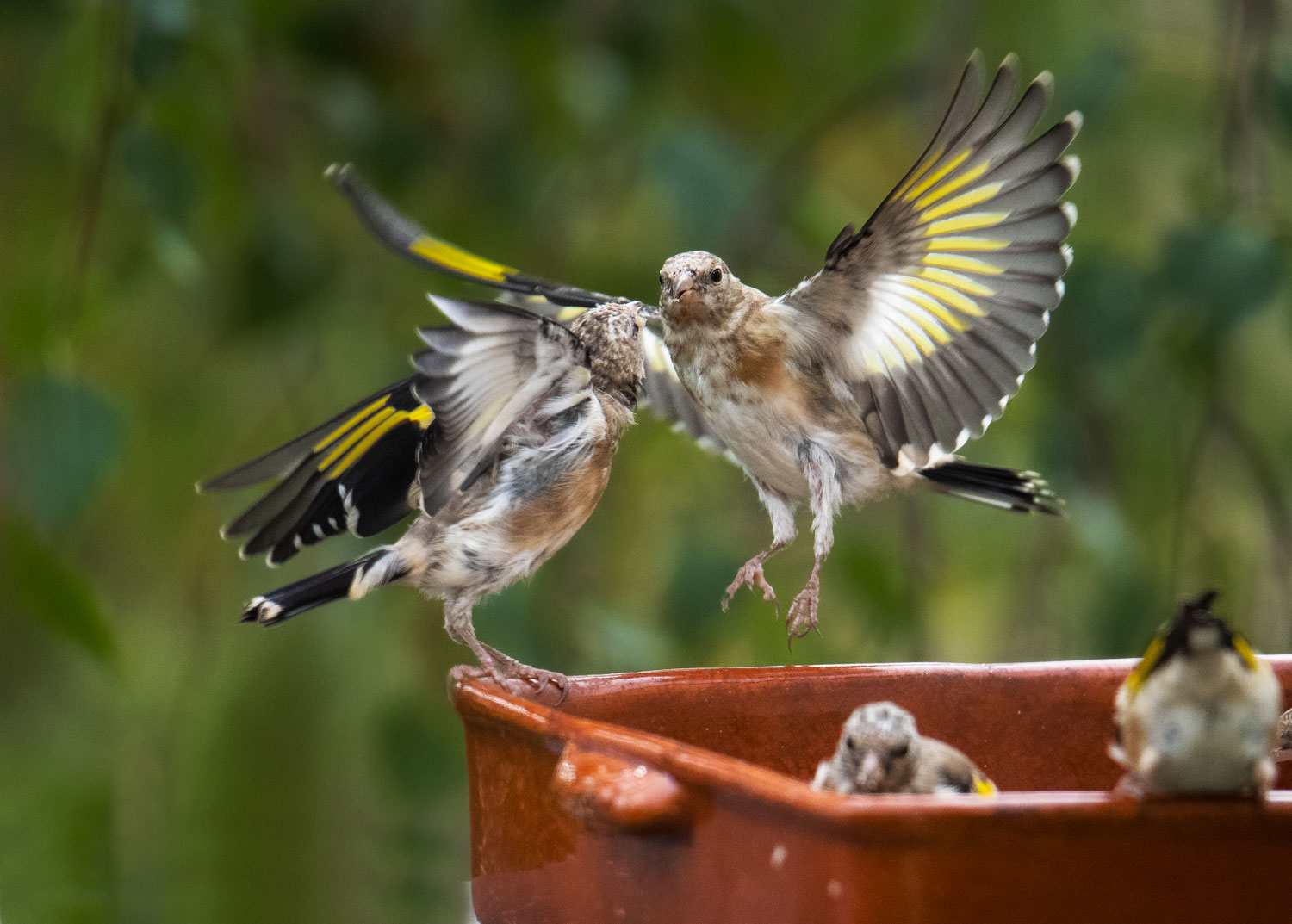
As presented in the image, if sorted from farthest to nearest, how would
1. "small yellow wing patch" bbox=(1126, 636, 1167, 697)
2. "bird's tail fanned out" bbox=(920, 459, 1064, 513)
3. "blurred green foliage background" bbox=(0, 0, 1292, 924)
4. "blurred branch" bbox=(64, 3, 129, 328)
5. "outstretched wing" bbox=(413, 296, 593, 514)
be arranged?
"blurred green foliage background" bbox=(0, 0, 1292, 924), "bird's tail fanned out" bbox=(920, 459, 1064, 513), "blurred branch" bbox=(64, 3, 129, 328), "outstretched wing" bbox=(413, 296, 593, 514), "small yellow wing patch" bbox=(1126, 636, 1167, 697)

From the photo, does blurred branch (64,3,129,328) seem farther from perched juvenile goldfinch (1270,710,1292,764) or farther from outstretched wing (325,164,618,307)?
perched juvenile goldfinch (1270,710,1292,764)

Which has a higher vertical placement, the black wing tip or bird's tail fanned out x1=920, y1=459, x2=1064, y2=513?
bird's tail fanned out x1=920, y1=459, x2=1064, y2=513

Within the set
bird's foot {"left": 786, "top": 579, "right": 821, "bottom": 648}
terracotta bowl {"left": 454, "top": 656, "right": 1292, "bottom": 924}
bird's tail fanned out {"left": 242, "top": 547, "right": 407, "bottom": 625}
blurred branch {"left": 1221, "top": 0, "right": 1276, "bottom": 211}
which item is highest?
blurred branch {"left": 1221, "top": 0, "right": 1276, "bottom": 211}

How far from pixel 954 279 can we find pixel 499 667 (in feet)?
1.73

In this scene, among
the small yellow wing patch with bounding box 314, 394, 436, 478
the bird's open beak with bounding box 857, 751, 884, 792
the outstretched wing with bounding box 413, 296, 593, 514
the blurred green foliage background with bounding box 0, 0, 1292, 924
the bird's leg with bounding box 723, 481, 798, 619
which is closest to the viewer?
the bird's open beak with bounding box 857, 751, 884, 792

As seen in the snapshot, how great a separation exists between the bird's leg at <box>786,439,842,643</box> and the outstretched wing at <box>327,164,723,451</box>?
0.16 metres

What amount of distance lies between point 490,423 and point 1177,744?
599 mm

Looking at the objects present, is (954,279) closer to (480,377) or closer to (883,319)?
(883,319)

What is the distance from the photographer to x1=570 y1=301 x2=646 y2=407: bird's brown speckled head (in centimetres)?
134

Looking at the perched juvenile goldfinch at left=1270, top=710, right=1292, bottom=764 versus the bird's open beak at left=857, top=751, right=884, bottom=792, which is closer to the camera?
the bird's open beak at left=857, top=751, right=884, bottom=792

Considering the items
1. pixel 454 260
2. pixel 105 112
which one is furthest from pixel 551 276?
pixel 454 260

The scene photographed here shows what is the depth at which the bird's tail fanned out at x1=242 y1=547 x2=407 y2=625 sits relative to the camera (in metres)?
1.36

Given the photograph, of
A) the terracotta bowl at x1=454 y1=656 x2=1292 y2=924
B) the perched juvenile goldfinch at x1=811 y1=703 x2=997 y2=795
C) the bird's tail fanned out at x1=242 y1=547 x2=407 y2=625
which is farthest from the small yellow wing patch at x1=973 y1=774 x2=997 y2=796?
the bird's tail fanned out at x1=242 y1=547 x2=407 y2=625

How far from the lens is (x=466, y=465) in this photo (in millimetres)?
1273
